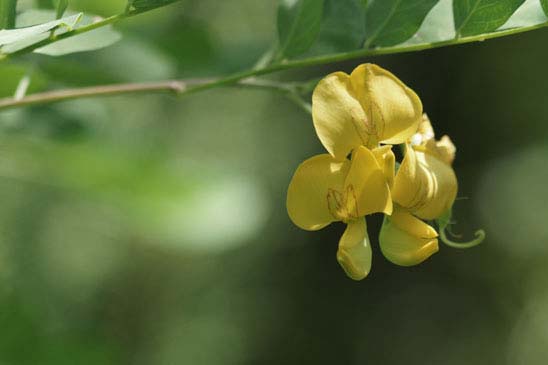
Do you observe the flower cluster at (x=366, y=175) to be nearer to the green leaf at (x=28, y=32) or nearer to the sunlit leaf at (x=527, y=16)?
the sunlit leaf at (x=527, y=16)

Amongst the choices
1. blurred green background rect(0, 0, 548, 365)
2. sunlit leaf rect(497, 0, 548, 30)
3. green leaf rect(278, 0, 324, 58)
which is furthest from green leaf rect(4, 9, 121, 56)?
blurred green background rect(0, 0, 548, 365)

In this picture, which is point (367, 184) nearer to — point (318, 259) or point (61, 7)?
point (61, 7)

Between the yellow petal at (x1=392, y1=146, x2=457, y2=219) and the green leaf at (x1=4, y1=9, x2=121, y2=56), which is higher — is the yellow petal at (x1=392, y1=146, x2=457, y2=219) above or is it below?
below

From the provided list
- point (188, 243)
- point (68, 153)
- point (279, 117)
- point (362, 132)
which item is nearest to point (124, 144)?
point (68, 153)

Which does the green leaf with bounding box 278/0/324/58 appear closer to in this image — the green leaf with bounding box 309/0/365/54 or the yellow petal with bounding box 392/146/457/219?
the green leaf with bounding box 309/0/365/54

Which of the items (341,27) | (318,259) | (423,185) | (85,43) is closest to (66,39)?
(85,43)

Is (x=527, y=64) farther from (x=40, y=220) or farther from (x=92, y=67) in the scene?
(x=92, y=67)
